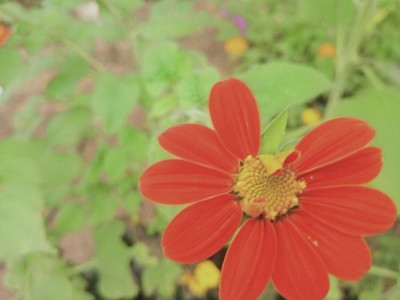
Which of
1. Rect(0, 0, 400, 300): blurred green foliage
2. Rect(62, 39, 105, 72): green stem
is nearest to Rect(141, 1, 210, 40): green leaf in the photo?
Rect(0, 0, 400, 300): blurred green foliage

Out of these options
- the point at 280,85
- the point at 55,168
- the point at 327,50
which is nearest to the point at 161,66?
the point at 280,85

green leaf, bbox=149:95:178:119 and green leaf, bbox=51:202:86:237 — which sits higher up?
green leaf, bbox=149:95:178:119

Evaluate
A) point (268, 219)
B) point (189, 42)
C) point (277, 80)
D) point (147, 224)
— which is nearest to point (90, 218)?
point (147, 224)

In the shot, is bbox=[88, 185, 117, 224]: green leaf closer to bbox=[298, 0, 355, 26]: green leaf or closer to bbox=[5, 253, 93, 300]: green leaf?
bbox=[5, 253, 93, 300]: green leaf

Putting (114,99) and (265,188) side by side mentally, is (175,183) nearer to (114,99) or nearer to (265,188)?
(265,188)

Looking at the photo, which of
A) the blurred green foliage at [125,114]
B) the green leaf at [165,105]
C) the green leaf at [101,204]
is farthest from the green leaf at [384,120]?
the green leaf at [101,204]
